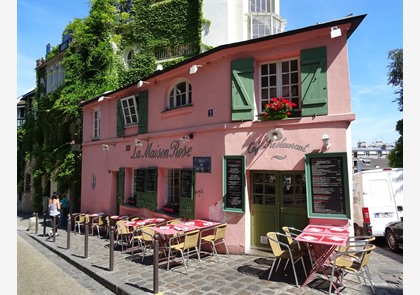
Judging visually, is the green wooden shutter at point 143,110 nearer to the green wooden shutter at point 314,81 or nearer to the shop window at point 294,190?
the shop window at point 294,190

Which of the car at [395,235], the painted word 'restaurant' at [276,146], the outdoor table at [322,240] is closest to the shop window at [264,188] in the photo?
the painted word 'restaurant' at [276,146]

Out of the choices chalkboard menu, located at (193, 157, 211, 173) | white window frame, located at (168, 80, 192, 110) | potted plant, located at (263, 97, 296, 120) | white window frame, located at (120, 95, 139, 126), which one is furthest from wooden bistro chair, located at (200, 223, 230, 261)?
white window frame, located at (120, 95, 139, 126)

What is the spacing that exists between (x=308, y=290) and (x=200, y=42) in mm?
14218

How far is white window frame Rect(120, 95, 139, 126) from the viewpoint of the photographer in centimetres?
1186

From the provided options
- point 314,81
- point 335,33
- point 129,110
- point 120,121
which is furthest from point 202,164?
point 120,121

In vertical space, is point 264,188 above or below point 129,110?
below

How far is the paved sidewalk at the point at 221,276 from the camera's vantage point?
557cm

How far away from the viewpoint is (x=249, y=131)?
781cm

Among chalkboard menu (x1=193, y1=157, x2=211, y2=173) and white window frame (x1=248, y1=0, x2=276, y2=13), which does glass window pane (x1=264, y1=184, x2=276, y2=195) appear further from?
white window frame (x1=248, y1=0, x2=276, y2=13)

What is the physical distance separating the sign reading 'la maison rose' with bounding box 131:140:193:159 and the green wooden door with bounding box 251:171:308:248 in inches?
95.1

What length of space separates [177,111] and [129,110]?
326cm

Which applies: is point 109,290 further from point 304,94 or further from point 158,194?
point 304,94

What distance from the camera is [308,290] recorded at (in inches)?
215

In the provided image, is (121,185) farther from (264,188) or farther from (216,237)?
(264,188)
